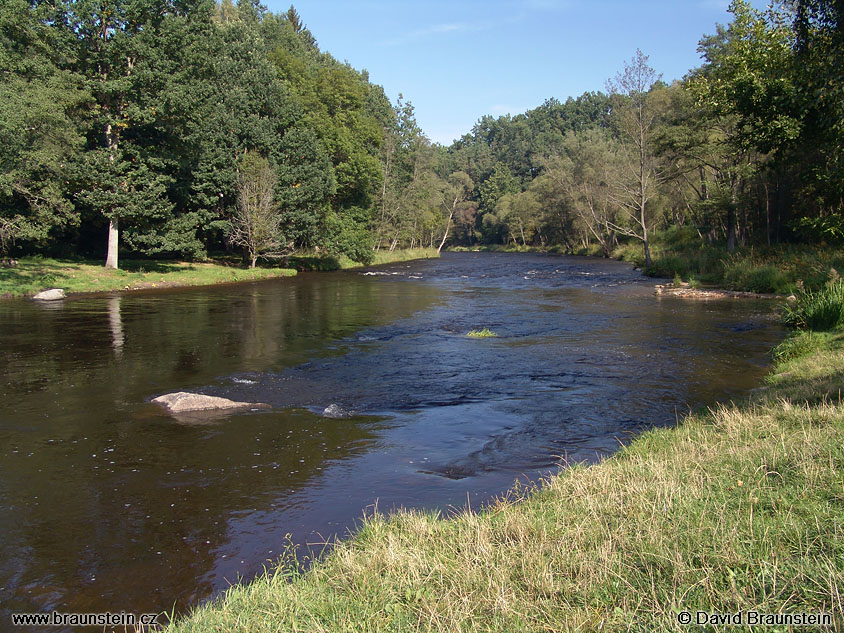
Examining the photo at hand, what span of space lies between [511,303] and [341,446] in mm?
21363

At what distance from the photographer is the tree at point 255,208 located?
43.4m

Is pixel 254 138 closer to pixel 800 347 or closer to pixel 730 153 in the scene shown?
pixel 730 153

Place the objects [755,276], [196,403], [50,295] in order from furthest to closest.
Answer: [50,295] < [755,276] < [196,403]

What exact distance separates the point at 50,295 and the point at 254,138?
21.1 m

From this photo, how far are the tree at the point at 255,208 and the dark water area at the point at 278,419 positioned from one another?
18.3m

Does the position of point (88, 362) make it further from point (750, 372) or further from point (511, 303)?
point (511, 303)

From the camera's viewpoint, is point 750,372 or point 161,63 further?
point 161,63

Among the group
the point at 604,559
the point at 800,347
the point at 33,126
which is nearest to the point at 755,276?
the point at 800,347

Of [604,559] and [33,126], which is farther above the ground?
[33,126]

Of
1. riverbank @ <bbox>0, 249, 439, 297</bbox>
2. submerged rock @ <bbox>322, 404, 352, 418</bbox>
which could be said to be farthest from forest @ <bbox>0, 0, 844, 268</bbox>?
submerged rock @ <bbox>322, 404, 352, 418</bbox>

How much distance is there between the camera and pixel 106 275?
35969 mm

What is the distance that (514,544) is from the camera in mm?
5086

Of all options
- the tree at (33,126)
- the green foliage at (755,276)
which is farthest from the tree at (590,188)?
the tree at (33,126)

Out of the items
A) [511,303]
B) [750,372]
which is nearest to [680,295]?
[511,303]
